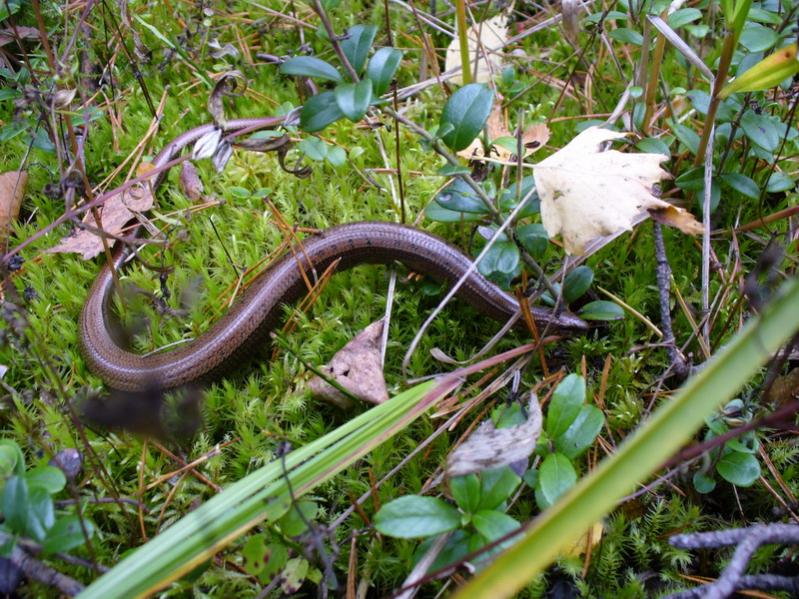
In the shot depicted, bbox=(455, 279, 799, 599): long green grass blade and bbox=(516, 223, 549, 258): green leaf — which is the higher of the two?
bbox=(455, 279, 799, 599): long green grass blade

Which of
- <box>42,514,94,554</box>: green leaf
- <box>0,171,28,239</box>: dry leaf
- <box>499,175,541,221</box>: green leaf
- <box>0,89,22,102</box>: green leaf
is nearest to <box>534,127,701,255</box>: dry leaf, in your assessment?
<box>499,175,541,221</box>: green leaf

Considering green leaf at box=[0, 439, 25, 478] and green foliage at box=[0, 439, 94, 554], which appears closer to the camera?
green foliage at box=[0, 439, 94, 554]

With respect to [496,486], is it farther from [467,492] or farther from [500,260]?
[500,260]

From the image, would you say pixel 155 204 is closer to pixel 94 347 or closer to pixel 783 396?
pixel 94 347

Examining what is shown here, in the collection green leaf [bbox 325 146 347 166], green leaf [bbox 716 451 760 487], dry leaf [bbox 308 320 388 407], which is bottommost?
green leaf [bbox 716 451 760 487]

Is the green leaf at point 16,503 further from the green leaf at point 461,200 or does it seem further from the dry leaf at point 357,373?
the green leaf at point 461,200

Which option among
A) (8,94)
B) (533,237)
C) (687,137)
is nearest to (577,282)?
(533,237)

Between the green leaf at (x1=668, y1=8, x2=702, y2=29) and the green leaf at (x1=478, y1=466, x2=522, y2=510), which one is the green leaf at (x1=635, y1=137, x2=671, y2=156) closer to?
the green leaf at (x1=668, y1=8, x2=702, y2=29)

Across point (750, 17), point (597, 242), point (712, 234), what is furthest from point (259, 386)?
point (750, 17)
